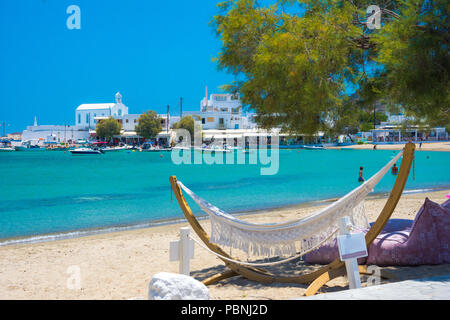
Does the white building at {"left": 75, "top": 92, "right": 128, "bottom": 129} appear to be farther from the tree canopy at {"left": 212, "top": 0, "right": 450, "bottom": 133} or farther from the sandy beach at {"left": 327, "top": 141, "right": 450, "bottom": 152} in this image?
the tree canopy at {"left": 212, "top": 0, "right": 450, "bottom": 133}

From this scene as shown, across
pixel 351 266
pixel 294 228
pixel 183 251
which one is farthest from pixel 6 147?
pixel 351 266

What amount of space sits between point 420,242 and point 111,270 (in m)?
4.33

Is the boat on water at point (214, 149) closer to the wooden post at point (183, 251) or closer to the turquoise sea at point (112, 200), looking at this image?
the turquoise sea at point (112, 200)

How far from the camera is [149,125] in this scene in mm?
68750

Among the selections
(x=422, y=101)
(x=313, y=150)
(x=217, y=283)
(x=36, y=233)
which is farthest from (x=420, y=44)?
(x=313, y=150)

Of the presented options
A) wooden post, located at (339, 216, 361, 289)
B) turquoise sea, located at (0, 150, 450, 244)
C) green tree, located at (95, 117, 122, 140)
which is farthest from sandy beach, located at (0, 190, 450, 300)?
green tree, located at (95, 117, 122, 140)

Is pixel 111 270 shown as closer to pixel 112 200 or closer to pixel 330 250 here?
pixel 330 250

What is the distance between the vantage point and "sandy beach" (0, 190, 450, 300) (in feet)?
15.1

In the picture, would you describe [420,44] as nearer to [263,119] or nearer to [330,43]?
[330,43]

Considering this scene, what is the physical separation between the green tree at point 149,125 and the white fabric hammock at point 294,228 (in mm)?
65490

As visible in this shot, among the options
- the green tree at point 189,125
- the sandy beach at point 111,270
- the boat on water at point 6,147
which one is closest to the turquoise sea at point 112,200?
the sandy beach at point 111,270
